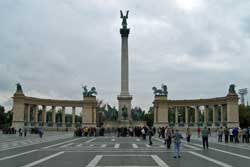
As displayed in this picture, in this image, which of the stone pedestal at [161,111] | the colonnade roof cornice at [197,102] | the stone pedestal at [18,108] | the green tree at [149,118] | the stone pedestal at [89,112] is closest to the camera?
the colonnade roof cornice at [197,102]

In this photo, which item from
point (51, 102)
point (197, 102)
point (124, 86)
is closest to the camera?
point (124, 86)

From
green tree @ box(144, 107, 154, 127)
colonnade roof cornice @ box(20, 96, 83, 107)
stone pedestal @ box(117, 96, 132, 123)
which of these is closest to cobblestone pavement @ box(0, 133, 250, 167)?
stone pedestal @ box(117, 96, 132, 123)

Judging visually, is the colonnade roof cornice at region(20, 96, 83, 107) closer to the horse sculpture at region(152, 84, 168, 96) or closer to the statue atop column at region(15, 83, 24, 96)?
the statue atop column at region(15, 83, 24, 96)

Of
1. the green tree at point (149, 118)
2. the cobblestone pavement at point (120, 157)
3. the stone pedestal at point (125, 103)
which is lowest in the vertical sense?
the cobblestone pavement at point (120, 157)

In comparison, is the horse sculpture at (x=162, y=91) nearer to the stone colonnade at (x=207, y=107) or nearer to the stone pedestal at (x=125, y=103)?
the stone colonnade at (x=207, y=107)

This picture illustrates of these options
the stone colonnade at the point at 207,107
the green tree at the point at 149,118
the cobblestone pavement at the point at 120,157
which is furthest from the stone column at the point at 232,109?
the cobblestone pavement at the point at 120,157

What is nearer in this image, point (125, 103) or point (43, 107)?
point (125, 103)

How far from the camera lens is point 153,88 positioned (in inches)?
3846

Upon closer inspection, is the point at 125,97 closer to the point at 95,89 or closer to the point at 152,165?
the point at 95,89

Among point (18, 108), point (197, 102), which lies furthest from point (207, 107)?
point (18, 108)

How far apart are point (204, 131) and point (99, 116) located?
3624 inches

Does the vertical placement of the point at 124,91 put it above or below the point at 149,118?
above

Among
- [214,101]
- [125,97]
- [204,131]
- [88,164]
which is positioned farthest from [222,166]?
[214,101]

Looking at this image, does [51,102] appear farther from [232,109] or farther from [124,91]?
[232,109]
